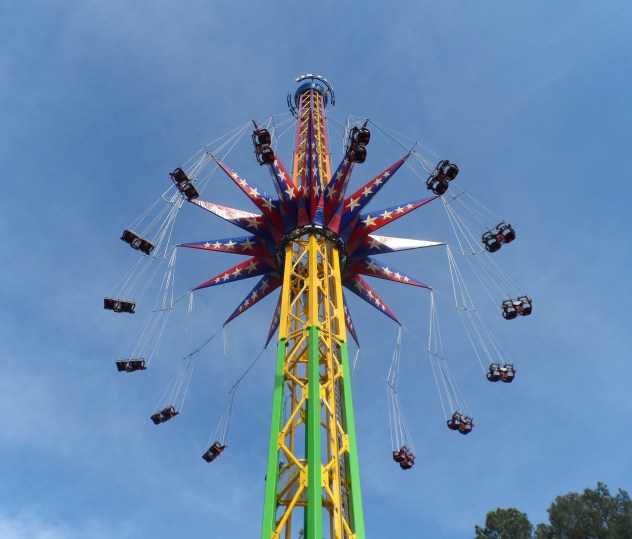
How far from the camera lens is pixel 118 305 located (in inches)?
790

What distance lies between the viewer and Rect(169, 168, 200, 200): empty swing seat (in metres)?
17.9

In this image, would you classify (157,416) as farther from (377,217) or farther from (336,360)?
(377,217)

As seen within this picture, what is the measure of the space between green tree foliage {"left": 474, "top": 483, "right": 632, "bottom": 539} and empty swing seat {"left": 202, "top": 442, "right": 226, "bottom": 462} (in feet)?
49.5

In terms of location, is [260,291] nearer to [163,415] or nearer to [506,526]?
[163,415]

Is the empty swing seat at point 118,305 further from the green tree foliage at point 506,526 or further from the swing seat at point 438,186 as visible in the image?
the green tree foliage at point 506,526

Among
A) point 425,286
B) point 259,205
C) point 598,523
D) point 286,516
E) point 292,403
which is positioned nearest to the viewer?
point 286,516

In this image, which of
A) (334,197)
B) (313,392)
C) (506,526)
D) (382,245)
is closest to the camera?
(313,392)

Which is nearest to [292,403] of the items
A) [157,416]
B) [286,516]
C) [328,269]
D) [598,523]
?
[286,516]

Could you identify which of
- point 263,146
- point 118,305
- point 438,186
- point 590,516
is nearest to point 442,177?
point 438,186

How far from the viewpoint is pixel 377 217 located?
19172 mm

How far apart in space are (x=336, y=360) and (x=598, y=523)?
61.6 ft

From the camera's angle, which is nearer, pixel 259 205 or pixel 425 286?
pixel 259 205

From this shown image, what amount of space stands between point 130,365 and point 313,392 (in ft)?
30.9

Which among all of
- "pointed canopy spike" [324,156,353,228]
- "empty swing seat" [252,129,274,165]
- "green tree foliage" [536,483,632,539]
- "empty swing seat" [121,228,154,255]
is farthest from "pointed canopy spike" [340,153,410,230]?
"green tree foliage" [536,483,632,539]
